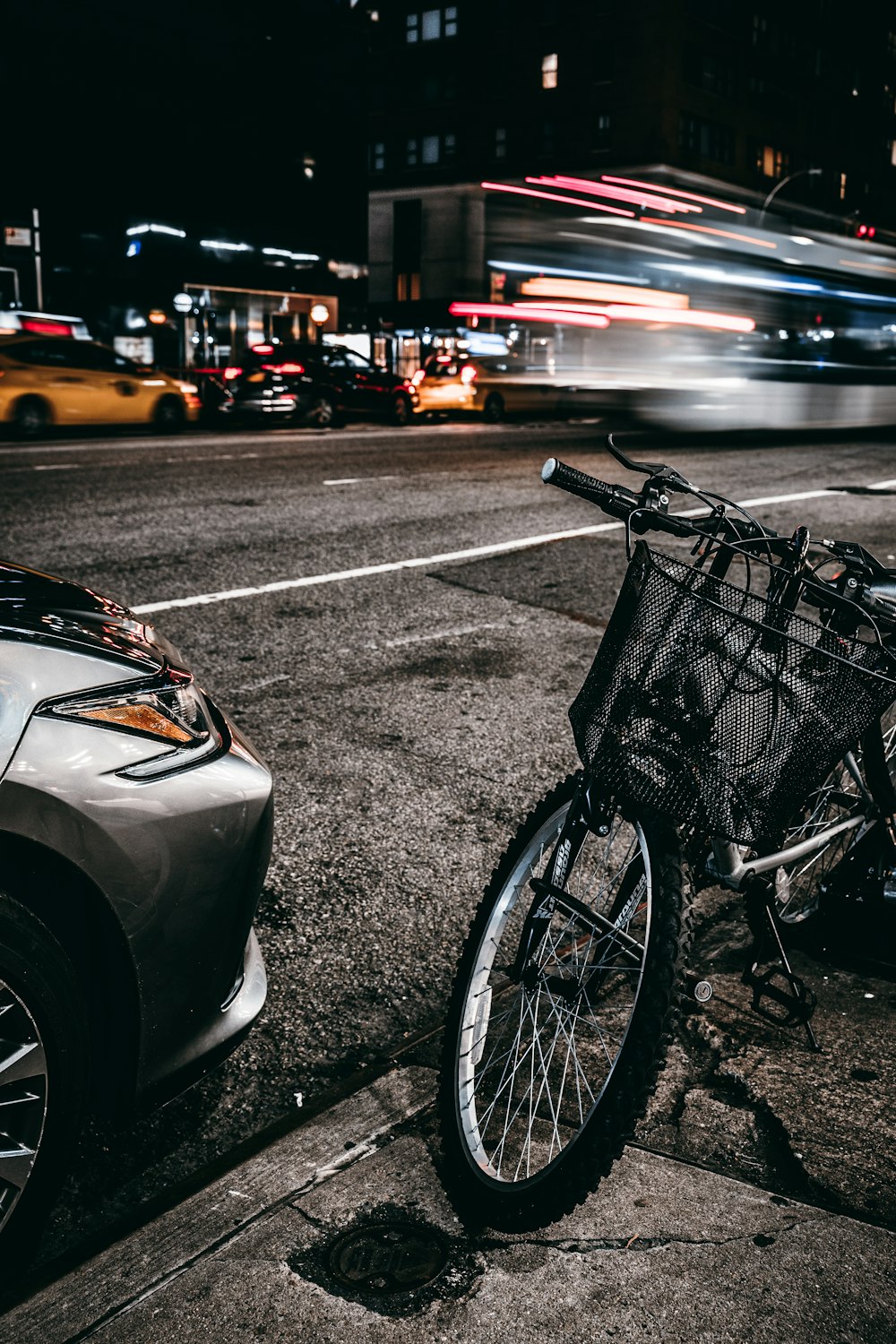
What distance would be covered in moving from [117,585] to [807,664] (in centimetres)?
662

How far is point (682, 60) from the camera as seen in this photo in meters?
60.1

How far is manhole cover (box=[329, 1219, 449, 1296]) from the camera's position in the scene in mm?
2273

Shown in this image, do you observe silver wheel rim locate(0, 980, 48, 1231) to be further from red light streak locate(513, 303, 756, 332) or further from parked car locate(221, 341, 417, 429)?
parked car locate(221, 341, 417, 429)

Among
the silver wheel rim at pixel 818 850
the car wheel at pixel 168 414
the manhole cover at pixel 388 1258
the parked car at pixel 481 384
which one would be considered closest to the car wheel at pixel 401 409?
the parked car at pixel 481 384

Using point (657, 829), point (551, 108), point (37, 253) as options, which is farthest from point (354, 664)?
point (551, 108)

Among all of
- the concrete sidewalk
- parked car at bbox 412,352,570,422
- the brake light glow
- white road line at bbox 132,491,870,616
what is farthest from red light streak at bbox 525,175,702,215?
the concrete sidewalk

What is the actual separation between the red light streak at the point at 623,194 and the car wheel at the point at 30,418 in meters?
9.01

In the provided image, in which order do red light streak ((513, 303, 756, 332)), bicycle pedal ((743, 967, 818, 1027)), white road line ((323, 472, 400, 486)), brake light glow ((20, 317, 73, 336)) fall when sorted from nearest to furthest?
bicycle pedal ((743, 967, 818, 1027)) < white road line ((323, 472, 400, 486)) < red light streak ((513, 303, 756, 332)) < brake light glow ((20, 317, 73, 336))

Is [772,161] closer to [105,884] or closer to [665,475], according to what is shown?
[665,475]

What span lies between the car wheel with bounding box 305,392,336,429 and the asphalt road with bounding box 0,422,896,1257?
9759 millimetres

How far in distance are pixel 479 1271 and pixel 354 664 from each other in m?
4.39

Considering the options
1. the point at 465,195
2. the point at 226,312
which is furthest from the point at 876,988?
the point at 465,195

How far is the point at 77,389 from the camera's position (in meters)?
20.9

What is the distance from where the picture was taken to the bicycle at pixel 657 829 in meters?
2.21
